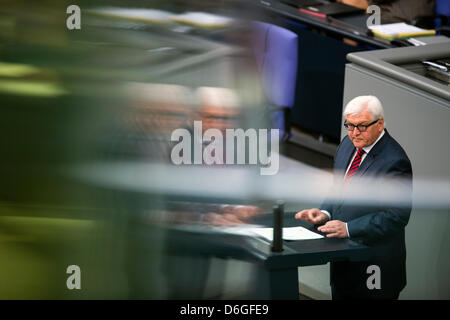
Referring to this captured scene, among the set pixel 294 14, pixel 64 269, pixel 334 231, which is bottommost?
pixel 334 231

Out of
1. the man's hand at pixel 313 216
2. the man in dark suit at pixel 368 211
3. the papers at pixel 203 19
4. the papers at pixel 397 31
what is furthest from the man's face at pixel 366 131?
the papers at pixel 397 31

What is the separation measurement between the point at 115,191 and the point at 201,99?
0.11 m

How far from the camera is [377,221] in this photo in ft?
7.45

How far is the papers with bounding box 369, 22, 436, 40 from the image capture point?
453 cm

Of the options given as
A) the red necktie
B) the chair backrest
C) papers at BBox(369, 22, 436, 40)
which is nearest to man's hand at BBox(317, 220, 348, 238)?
the red necktie

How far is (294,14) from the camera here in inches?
202

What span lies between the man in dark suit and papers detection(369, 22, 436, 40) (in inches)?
90.8

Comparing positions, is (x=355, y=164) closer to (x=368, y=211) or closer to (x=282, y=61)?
(x=368, y=211)

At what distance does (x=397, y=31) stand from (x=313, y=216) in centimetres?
261

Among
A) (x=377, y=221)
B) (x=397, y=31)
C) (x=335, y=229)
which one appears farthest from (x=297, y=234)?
(x=397, y=31)

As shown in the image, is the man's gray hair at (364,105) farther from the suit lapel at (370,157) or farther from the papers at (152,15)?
the papers at (152,15)

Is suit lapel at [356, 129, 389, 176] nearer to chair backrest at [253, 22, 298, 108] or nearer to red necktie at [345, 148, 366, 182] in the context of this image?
red necktie at [345, 148, 366, 182]
